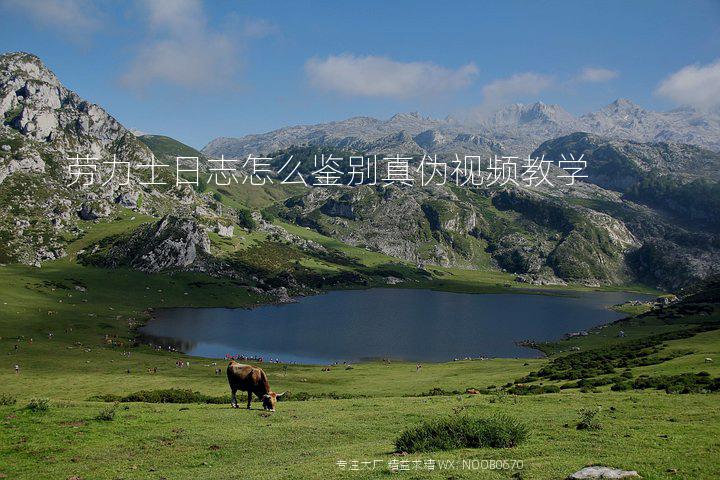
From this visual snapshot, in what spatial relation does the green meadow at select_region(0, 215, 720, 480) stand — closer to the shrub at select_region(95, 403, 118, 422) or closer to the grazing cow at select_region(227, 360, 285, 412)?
the shrub at select_region(95, 403, 118, 422)

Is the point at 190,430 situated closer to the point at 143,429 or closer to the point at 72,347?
the point at 143,429

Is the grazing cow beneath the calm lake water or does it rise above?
above

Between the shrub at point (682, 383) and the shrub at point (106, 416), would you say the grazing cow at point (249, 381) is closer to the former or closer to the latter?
the shrub at point (106, 416)

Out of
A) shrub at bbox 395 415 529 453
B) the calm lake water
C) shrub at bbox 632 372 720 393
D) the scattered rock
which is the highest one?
the scattered rock

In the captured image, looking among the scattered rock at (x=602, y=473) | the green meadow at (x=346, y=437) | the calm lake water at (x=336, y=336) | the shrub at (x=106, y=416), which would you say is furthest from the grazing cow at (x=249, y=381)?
the calm lake water at (x=336, y=336)

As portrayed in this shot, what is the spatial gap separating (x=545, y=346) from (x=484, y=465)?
13915cm

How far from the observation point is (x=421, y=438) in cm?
2122

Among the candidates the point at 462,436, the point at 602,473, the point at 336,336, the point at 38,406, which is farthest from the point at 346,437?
the point at 336,336

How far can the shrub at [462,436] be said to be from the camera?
20531 millimetres

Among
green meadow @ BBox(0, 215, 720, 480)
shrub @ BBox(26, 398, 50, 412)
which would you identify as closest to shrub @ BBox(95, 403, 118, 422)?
green meadow @ BBox(0, 215, 720, 480)

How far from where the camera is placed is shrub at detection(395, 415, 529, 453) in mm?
20531

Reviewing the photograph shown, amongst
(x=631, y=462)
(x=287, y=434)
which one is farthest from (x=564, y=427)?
(x=287, y=434)

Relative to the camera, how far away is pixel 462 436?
2086cm

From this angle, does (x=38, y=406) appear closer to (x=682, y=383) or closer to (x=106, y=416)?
(x=106, y=416)
